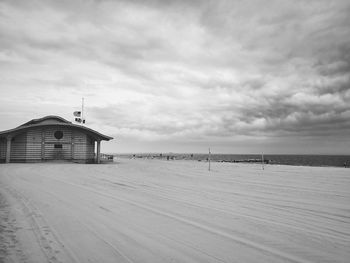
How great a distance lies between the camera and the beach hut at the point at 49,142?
30.3 metres

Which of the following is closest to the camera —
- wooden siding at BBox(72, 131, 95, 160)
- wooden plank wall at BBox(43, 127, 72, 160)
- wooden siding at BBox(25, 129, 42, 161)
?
wooden siding at BBox(25, 129, 42, 161)

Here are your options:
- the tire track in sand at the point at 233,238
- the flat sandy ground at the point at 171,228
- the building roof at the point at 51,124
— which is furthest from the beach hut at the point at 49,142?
the tire track in sand at the point at 233,238

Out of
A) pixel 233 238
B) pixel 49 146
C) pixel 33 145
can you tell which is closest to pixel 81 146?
pixel 49 146

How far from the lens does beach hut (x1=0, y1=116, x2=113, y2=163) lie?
30297mm

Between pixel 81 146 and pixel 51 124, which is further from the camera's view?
pixel 81 146

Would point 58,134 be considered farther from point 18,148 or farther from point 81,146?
point 18,148

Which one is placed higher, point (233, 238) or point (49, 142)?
point (49, 142)

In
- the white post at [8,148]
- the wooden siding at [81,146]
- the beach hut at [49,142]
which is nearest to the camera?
the white post at [8,148]


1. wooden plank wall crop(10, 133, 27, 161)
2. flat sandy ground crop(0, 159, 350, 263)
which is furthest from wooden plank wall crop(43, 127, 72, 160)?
flat sandy ground crop(0, 159, 350, 263)

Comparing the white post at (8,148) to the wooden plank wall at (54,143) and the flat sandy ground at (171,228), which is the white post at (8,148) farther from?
the flat sandy ground at (171,228)

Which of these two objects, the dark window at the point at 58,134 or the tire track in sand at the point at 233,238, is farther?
the dark window at the point at 58,134

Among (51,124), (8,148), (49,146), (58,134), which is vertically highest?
(51,124)

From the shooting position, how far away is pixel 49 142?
105ft

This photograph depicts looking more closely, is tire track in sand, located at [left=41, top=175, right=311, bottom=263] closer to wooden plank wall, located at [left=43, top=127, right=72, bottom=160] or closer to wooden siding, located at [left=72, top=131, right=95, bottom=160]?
wooden plank wall, located at [left=43, top=127, right=72, bottom=160]
